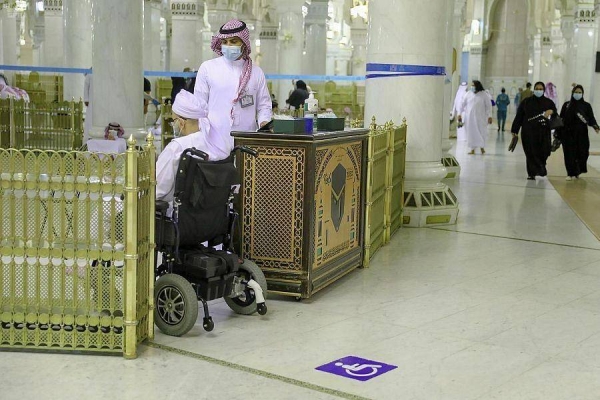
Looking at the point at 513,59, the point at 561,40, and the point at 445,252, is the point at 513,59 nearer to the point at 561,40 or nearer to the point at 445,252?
the point at 561,40

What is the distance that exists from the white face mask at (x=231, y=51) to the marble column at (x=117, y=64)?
4.13 meters

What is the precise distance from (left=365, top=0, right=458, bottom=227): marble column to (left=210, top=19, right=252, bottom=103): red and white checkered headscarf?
224 cm

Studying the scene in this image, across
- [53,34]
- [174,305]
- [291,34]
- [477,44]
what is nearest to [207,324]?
[174,305]

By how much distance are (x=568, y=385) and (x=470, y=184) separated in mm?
7951

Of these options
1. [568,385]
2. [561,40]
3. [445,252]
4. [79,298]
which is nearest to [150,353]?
[79,298]

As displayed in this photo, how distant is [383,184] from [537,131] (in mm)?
6007

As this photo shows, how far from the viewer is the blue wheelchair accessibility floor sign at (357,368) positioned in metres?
4.12

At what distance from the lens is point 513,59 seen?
32969mm

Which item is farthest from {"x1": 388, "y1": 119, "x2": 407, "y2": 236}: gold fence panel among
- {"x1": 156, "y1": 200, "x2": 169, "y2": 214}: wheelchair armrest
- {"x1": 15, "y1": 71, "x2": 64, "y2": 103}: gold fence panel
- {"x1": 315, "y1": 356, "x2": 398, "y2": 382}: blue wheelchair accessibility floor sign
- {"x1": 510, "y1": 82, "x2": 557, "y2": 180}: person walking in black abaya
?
{"x1": 15, "y1": 71, "x2": 64, "y2": 103}: gold fence panel

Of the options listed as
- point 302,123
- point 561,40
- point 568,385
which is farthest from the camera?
point 561,40

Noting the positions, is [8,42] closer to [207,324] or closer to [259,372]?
[207,324]

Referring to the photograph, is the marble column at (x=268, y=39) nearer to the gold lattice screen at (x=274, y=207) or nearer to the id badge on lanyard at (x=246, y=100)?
the id badge on lanyard at (x=246, y=100)

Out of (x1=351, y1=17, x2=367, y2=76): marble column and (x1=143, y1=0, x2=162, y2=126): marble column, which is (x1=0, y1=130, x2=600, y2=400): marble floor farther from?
(x1=351, y1=17, x2=367, y2=76): marble column

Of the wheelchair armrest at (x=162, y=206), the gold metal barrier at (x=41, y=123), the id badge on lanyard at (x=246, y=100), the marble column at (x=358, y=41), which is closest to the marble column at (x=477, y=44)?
the marble column at (x=358, y=41)
